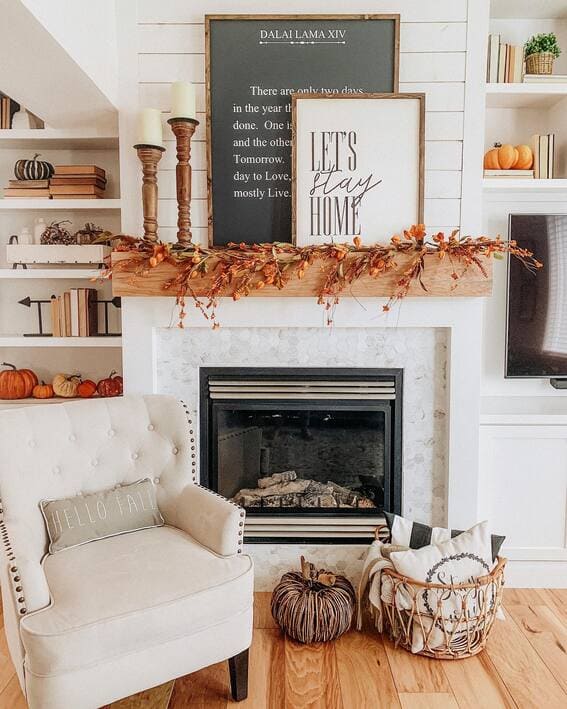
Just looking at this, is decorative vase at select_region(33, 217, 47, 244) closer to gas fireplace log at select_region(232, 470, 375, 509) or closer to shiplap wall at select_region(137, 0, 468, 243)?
shiplap wall at select_region(137, 0, 468, 243)

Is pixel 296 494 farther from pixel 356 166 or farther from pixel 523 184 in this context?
pixel 523 184

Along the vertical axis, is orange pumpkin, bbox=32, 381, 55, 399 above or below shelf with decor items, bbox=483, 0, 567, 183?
below

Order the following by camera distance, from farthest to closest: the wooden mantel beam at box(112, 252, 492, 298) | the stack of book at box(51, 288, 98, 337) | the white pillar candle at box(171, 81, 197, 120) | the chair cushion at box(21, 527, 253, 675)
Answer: the stack of book at box(51, 288, 98, 337), the wooden mantel beam at box(112, 252, 492, 298), the white pillar candle at box(171, 81, 197, 120), the chair cushion at box(21, 527, 253, 675)

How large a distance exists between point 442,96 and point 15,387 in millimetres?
2397

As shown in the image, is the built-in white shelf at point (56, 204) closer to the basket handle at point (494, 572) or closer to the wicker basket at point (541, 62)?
the wicker basket at point (541, 62)

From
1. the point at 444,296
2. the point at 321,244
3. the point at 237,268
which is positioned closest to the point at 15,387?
the point at 237,268

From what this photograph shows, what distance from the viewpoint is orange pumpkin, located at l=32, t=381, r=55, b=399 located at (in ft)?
10.1

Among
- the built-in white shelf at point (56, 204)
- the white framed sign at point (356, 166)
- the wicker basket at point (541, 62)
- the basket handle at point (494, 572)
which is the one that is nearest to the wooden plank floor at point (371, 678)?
the basket handle at point (494, 572)

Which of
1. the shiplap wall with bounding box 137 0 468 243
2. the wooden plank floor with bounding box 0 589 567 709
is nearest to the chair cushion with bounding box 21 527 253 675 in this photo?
the wooden plank floor with bounding box 0 589 567 709

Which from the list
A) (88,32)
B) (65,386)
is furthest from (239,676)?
(88,32)

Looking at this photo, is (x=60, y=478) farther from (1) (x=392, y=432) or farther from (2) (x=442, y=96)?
(2) (x=442, y=96)

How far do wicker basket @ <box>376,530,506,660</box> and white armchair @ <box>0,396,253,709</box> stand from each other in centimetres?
59

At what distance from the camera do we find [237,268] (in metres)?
2.31

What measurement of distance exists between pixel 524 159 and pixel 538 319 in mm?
720
